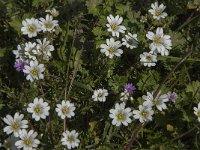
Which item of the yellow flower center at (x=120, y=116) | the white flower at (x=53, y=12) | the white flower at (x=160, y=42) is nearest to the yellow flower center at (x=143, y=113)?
the yellow flower center at (x=120, y=116)

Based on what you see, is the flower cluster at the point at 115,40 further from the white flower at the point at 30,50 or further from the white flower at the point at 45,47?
the white flower at the point at 30,50

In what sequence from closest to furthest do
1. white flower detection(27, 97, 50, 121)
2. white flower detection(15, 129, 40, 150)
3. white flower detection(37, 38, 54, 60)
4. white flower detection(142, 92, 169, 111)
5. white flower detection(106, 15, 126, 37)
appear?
white flower detection(15, 129, 40, 150) → white flower detection(27, 97, 50, 121) → white flower detection(142, 92, 169, 111) → white flower detection(37, 38, 54, 60) → white flower detection(106, 15, 126, 37)

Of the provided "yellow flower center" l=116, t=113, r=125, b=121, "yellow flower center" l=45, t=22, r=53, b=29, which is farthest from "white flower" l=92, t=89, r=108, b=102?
"yellow flower center" l=45, t=22, r=53, b=29

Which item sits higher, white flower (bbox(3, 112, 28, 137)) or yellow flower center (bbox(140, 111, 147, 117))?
yellow flower center (bbox(140, 111, 147, 117))

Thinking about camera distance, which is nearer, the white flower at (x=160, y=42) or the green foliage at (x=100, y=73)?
the green foliage at (x=100, y=73)

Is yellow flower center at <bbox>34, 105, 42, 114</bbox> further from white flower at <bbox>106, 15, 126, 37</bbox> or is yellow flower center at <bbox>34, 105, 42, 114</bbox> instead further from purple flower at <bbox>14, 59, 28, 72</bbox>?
white flower at <bbox>106, 15, 126, 37</bbox>

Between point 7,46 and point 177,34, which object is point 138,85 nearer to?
point 177,34
